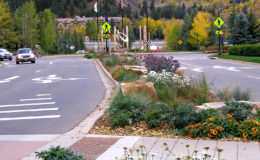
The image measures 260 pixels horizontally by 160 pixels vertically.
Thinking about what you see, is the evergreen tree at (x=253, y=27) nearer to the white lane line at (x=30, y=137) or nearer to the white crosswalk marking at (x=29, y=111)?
the white crosswalk marking at (x=29, y=111)

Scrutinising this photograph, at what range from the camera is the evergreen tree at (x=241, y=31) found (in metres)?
52.9

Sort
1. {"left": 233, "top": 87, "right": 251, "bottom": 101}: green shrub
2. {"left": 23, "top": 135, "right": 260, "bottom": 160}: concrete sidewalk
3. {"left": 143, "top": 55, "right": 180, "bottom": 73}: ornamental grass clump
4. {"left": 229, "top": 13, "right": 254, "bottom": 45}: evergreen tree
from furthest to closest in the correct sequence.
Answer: {"left": 229, "top": 13, "right": 254, "bottom": 45}: evergreen tree → {"left": 143, "top": 55, "right": 180, "bottom": 73}: ornamental grass clump → {"left": 233, "top": 87, "right": 251, "bottom": 101}: green shrub → {"left": 23, "top": 135, "right": 260, "bottom": 160}: concrete sidewalk

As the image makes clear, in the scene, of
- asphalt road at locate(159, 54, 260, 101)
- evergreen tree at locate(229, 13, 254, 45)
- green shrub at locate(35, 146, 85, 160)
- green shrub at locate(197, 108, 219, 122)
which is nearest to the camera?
green shrub at locate(35, 146, 85, 160)

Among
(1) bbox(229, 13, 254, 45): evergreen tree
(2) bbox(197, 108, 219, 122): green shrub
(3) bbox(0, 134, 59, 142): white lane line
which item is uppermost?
(1) bbox(229, 13, 254, 45): evergreen tree

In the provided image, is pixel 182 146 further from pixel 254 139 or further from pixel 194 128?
pixel 254 139

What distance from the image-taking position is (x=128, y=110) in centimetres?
806

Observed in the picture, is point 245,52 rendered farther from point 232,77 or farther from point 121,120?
point 121,120

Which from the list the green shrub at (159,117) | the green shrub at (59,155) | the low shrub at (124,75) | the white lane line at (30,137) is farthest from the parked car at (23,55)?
the green shrub at (59,155)

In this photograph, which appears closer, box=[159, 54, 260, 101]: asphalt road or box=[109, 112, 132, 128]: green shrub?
box=[109, 112, 132, 128]: green shrub

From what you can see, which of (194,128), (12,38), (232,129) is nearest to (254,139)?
(232,129)

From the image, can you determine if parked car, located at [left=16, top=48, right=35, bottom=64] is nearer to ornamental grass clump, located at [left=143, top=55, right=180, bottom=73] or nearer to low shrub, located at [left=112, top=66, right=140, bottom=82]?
low shrub, located at [left=112, top=66, right=140, bottom=82]

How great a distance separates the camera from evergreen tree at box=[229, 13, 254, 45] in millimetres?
52944

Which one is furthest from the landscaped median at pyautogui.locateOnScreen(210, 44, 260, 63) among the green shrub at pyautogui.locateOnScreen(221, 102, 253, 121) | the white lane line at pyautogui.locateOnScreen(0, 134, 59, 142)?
the white lane line at pyautogui.locateOnScreen(0, 134, 59, 142)

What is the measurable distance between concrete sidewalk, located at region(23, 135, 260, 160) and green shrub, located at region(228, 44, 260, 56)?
30236 millimetres
